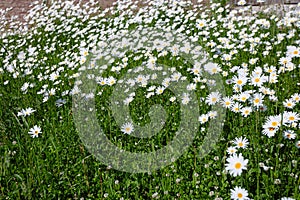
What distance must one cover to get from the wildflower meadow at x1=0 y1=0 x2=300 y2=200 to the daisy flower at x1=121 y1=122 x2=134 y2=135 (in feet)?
0.04

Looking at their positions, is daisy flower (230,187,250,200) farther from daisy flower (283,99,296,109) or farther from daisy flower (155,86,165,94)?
daisy flower (155,86,165,94)

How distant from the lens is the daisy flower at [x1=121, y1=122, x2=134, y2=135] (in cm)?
291

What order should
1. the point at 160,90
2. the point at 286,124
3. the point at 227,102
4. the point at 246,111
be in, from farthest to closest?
the point at 160,90
the point at 227,102
the point at 246,111
the point at 286,124

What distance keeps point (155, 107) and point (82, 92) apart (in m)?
0.83

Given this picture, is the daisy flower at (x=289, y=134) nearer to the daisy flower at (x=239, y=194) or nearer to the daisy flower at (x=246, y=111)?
the daisy flower at (x=246, y=111)

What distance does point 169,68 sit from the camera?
3.78 meters

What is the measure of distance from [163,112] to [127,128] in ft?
1.27

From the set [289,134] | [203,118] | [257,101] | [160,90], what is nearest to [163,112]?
[160,90]

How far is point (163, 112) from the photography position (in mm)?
3154

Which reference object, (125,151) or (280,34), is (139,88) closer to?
(125,151)

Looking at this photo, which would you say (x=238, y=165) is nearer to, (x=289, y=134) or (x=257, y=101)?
(x=289, y=134)

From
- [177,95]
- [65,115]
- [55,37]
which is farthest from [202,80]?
[55,37]

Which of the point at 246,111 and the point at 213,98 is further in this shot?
the point at 213,98

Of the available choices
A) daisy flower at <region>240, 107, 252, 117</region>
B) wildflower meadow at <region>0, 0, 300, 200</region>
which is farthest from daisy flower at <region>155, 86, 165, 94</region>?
daisy flower at <region>240, 107, 252, 117</region>
